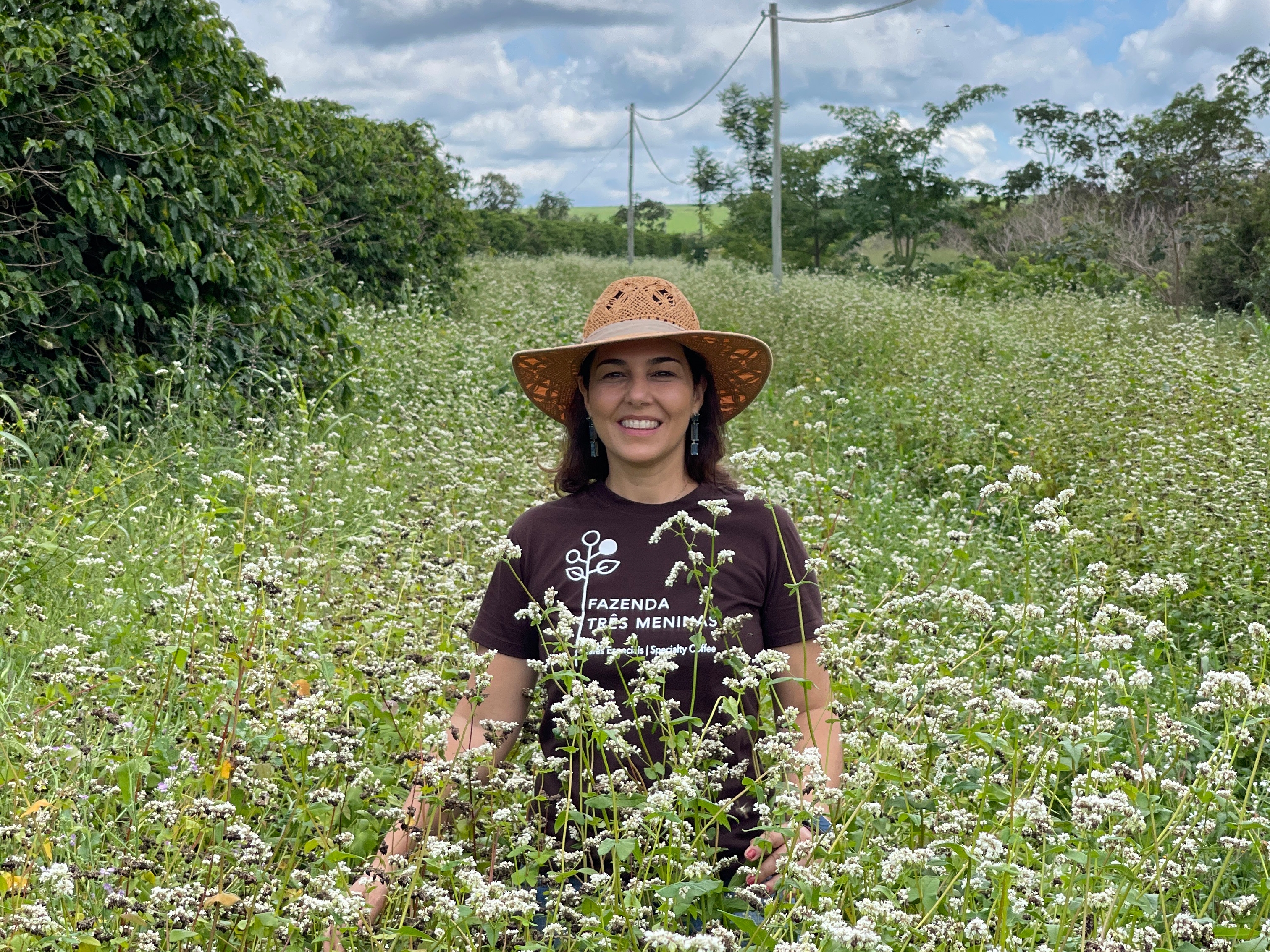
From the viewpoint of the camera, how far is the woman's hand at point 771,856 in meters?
1.72

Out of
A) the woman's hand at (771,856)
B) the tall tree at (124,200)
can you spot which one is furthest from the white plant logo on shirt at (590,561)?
the tall tree at (124,200)

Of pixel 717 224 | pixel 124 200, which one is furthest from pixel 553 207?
pixel 124 200

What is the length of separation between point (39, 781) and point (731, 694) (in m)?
1.61

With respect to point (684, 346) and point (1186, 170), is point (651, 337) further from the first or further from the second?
point (1186, 170)

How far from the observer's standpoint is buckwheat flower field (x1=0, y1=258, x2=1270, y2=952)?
69.4 inches

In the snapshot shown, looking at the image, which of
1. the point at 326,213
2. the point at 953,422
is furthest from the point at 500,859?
the point at 326,213

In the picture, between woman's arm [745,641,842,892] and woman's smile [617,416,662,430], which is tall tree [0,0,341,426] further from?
woman's arm [745,641,842,892]

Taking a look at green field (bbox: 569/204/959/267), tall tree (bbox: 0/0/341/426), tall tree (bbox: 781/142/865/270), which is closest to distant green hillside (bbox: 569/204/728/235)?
green field (bbox: 569/204/959/267)

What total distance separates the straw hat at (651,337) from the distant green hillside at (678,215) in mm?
53949

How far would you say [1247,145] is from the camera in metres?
23.6

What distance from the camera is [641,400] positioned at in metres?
2.96

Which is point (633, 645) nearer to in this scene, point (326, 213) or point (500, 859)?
point (500, 859)

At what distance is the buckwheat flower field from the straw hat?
0.98 feet

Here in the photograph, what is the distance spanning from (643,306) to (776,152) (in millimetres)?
19492
